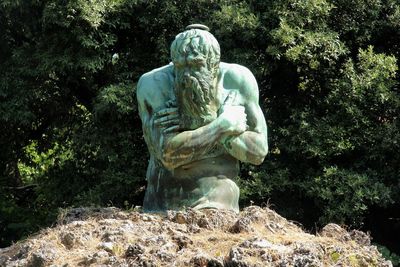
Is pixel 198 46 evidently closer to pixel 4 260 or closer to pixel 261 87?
pixel 4 260

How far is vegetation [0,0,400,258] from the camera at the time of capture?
11672 mm

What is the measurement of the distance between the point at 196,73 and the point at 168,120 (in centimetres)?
39

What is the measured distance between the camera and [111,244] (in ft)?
17.7

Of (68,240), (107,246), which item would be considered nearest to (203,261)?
(107,246)

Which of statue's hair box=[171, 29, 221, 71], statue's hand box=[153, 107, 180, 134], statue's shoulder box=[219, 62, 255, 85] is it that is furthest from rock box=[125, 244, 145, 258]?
statue's shoulder box=[219, 62, 255, 85]

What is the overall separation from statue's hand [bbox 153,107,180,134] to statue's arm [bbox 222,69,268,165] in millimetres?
389

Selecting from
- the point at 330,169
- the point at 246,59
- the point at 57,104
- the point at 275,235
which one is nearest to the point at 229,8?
the point at 246,59

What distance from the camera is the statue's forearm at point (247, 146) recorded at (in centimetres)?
619

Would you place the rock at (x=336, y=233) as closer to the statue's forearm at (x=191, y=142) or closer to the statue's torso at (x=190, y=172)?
the statue's torso at (x=190, y=172)

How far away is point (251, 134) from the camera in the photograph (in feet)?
20.6

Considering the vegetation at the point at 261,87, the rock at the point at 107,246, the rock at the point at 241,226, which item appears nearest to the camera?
the rock at the point at 107,246

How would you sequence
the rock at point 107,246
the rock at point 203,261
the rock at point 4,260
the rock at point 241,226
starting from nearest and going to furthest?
the rock at point 203,261, the rock at point 107,246, the rock at point 241,226, the rock at point 4,260

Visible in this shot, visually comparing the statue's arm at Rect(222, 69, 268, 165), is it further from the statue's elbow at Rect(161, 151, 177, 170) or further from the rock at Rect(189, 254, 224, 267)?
the rock at Rect(189, 254, 224, 267)

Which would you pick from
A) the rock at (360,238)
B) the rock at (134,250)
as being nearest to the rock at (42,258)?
the rock at (134,250)
